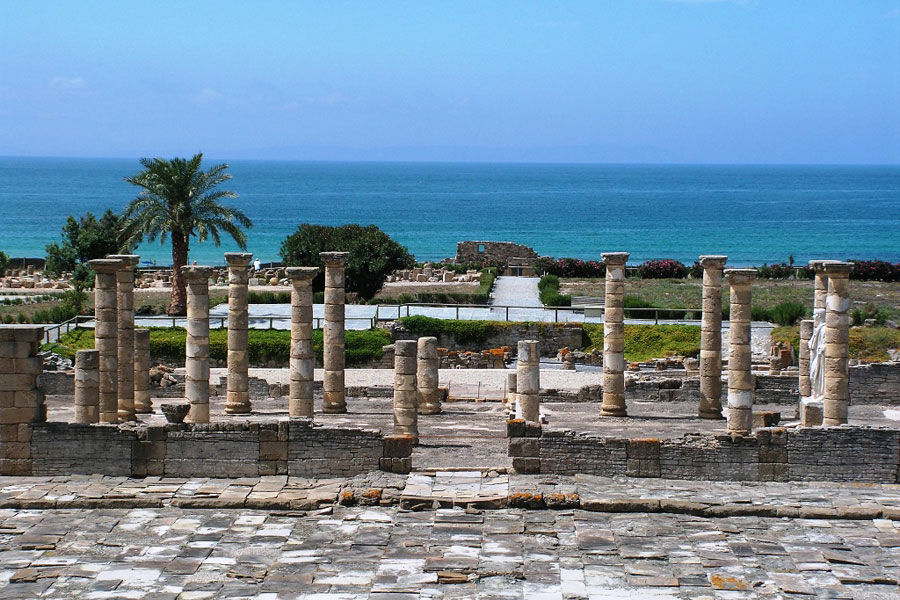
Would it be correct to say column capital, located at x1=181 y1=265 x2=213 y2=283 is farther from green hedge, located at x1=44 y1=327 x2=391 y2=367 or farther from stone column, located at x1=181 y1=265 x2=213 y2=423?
green hedge, located at x1=44 y1=327 x2=391 y2=367

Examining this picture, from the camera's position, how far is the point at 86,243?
206ft

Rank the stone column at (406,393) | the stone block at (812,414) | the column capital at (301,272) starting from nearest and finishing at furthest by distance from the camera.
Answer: the stone column at (406,393), the stone block at (812,414), the column capital at (301,272)

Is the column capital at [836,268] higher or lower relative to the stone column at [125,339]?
higher

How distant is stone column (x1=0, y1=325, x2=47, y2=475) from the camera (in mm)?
22281

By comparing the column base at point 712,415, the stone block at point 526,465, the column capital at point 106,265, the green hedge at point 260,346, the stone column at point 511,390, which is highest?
the column capital at point 106,265

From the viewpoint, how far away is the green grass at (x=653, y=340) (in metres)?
38.8

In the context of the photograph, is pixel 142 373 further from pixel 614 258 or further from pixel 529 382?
pixel 614 258

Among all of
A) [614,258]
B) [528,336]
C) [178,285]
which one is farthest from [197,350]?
[178,285]

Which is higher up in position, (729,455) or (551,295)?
(551,295)

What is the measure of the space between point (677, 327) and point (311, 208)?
14141 cm

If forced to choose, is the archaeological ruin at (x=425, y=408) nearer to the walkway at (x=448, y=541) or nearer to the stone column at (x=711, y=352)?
the stone column at (x=711, y=352)

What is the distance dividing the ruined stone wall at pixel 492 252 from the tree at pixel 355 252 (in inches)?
691

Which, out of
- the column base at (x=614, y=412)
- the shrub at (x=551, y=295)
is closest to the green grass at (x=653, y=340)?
the shrub at (x=551, y=295)

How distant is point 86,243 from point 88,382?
3983 centimetres
